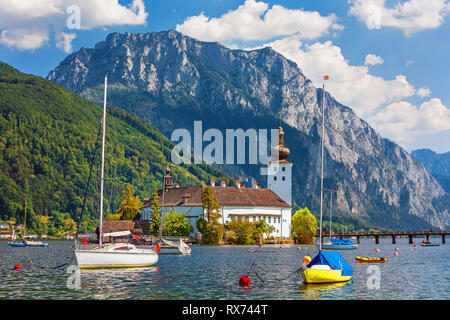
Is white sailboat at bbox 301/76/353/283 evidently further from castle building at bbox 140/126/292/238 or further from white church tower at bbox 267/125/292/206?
white church tower at bbox 267/125/292/206

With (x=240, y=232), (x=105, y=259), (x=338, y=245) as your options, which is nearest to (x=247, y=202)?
(x=240, y=232)

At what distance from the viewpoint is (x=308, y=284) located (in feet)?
152

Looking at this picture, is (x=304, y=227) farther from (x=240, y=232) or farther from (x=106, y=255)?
(x=106, y=255)

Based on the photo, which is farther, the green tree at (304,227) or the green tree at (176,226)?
the green tree at (304,227)

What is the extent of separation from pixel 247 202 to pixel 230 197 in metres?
4.85

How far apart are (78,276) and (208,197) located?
85.4 m

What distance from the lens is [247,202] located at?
152750mm

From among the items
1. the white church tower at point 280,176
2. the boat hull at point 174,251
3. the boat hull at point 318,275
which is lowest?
the boat hull at point 174,251

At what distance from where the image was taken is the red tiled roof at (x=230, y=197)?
492 ft

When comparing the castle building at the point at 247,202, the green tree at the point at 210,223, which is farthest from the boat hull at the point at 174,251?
the castle building at the point at 247,202

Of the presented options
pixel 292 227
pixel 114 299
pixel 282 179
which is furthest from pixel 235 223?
pixel 114 299

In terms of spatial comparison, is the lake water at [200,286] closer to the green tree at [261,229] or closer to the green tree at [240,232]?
the green tree at [240,232]

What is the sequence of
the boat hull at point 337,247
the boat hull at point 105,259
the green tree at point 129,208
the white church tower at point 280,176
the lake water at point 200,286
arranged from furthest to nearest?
the white church tower at point 280,176
the green tree at point 129,208
the boat hull at point 337,247
the boat hull at point 105,259
the lake water at point 200,286

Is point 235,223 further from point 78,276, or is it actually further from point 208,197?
point 78,276
